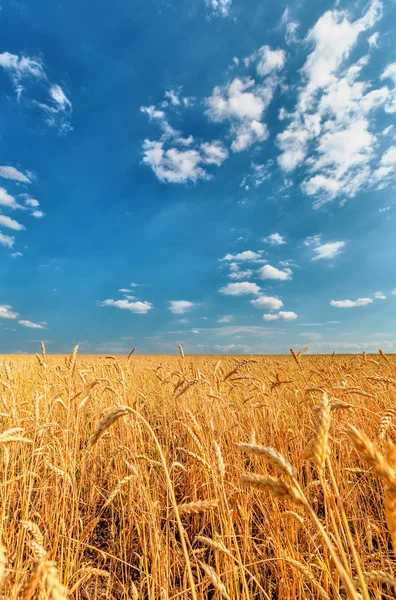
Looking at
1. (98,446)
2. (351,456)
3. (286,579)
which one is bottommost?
(286,579)

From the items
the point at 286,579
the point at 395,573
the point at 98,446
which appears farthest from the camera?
the point at 98,446

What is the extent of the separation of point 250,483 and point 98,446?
345 cm

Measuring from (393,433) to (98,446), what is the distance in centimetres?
324

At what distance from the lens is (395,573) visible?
93.1 inches

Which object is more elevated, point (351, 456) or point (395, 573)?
point (351, 456)

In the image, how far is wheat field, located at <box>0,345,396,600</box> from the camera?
91 centimetres

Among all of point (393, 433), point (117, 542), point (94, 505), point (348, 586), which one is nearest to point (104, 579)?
point (117, 542)

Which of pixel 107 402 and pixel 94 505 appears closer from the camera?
pixel 94 505

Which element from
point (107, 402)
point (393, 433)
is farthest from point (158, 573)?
point (107, 402)

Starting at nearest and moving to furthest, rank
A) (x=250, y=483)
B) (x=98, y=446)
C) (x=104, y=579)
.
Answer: (x=250, y=483) < (x=104, y=579) < (x=98, y=446)

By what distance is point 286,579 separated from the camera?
197 centimetres

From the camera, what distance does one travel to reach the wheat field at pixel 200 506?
0.91m

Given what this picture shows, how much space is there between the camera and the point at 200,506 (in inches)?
57.9

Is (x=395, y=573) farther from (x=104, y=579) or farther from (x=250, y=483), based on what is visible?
(x=250, y=483)
